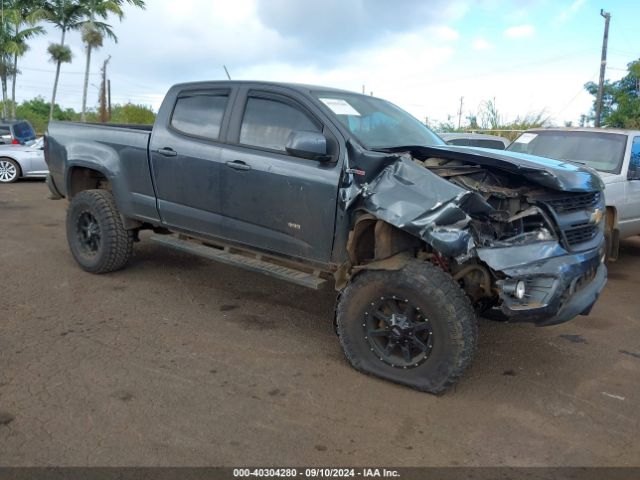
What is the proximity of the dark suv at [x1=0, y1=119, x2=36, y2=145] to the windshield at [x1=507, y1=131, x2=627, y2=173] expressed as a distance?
42.2 feet

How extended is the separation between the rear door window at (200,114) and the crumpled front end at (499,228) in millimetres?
1687

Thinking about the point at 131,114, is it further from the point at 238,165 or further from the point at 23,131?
the point at 238,165

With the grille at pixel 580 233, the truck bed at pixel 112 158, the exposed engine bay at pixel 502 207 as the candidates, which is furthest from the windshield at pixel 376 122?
the truck bed at pixel 112 158

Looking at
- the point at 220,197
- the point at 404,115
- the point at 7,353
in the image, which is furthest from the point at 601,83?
the point at 7,353

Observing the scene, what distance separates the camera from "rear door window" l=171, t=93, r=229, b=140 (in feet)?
15.5

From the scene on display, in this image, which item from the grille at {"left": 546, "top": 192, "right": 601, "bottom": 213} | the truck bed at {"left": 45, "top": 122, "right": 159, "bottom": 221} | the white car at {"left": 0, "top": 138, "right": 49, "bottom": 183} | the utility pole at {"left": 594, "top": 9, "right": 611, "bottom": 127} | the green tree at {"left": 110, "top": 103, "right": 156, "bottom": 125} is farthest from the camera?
the green tree at {"left": 110, "top": 103, "right": 156, "bottom": 125}

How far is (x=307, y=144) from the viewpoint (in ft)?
12.3

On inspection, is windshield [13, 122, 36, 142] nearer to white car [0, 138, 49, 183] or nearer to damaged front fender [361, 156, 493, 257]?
white car [0, 138, 49, 183]

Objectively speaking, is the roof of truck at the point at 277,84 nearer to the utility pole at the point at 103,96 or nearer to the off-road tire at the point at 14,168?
the off-road tire at the point at 14,168

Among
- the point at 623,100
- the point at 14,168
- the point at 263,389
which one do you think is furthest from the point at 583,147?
the point at 623,100

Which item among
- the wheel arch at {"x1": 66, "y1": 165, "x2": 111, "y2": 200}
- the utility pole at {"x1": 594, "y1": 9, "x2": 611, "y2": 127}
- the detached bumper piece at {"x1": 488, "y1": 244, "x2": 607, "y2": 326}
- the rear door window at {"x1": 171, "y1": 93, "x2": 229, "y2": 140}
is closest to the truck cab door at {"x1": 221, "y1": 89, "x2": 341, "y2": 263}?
the rear door window at {"x1": 171, "y1": 93, "x2": 229, "y2": 140}

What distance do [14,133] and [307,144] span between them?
45.0 feet

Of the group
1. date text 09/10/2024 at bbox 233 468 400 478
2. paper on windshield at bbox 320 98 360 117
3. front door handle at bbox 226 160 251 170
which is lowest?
date text 09/10/2024 at bbox 233 468 400 478

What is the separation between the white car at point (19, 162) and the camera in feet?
43.5
